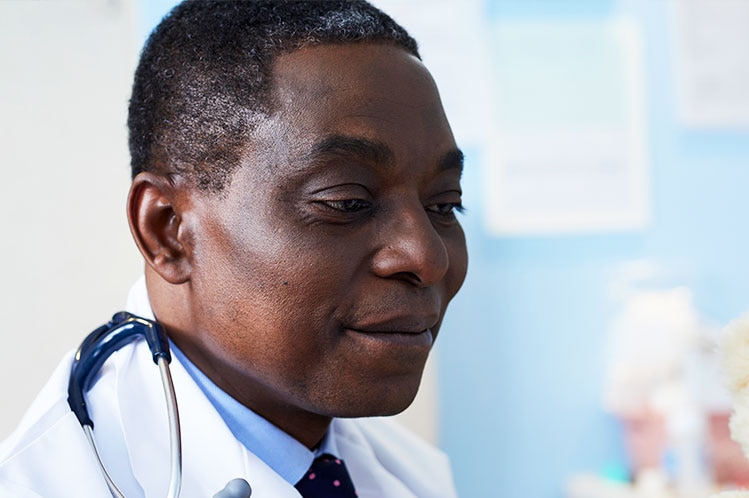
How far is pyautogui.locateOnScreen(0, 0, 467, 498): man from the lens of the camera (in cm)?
73

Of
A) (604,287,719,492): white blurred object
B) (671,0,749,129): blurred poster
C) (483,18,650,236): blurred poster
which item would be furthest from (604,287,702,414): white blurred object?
(671,0,749,129): blurred poster

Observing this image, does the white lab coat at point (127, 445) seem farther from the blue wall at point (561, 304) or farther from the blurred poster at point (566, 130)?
the blurred poster at point (566, 130)

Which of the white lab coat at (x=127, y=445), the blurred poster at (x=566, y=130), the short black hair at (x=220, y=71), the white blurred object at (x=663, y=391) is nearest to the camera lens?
the white lab coat at (x=127, y=445)

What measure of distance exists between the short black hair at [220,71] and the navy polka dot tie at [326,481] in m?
0.33

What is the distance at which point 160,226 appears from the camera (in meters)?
0.81

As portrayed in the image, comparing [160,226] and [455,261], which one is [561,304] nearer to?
[455,261]

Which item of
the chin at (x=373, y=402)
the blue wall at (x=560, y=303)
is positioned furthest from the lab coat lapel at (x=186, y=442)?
the blue wall at (x=560, y=303)

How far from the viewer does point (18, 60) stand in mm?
1034

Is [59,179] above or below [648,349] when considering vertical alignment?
above

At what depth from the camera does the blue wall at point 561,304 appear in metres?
1.63

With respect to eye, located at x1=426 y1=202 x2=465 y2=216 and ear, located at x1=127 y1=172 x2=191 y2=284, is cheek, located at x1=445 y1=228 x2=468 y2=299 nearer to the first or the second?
eye, located at x1=426 y1=202 x2=465 y2=216

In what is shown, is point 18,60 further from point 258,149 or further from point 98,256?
point 258,149

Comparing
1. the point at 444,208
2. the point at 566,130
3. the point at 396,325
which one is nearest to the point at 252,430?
the point at 396,325

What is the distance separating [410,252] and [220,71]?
0.28m
